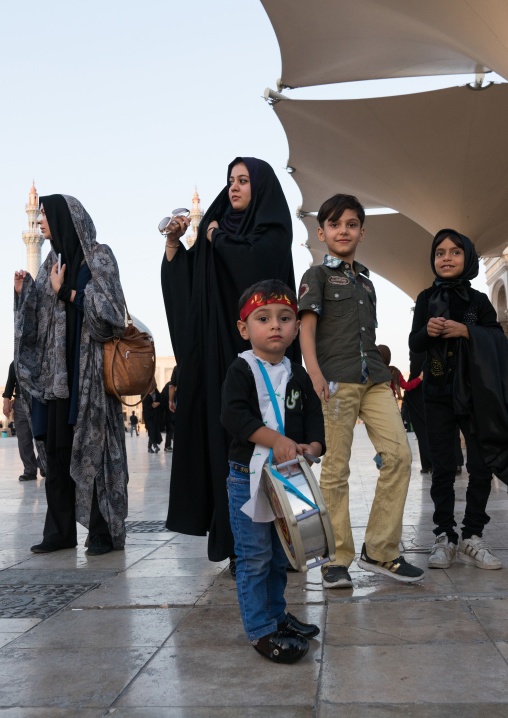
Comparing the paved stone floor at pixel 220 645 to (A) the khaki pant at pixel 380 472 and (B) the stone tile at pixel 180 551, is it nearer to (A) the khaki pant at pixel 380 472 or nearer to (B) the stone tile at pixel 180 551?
(B) the stone tile at pixel 180 551

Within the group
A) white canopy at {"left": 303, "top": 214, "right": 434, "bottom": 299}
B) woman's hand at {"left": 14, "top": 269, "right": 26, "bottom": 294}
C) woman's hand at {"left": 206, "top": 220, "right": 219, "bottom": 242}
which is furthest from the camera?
white canopy at {"left": 303, "top": 214, "right": 434, "bottom": 299}

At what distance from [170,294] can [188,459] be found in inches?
35.7

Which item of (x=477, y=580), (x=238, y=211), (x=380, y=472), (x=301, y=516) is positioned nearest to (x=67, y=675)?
(x=301, y=516)

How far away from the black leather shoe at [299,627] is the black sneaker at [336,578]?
70cm

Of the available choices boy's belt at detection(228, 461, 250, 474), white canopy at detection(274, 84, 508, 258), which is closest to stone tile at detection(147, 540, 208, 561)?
boy's belt at detection(228, 461, 250, 474)

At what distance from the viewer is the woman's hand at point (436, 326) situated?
3984mm

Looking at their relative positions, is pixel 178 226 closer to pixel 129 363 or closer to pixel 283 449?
pixel 129 363

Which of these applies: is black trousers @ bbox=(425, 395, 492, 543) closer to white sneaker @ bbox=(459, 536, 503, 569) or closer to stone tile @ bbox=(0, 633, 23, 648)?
white sneaker @ bbox=(459, 536, 503, 569)

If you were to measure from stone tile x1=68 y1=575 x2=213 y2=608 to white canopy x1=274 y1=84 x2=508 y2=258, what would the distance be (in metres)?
14.5

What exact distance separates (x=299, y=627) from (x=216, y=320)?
68.7 inches

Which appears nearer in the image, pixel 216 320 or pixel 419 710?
pixel 419 710

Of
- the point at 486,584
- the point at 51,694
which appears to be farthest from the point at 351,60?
the point at 51,694

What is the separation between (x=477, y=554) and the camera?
3.88 m

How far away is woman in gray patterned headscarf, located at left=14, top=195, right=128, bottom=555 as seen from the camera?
466cm
